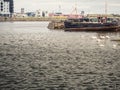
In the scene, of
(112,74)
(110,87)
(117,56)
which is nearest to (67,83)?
(110,87)

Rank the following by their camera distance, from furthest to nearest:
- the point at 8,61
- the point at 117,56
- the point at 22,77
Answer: the point at 117,56
the point at 8,61
the point at 22,77

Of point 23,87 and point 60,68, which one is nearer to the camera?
point 23,87

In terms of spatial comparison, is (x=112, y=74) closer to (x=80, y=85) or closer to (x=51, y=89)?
(x=80, y=85)

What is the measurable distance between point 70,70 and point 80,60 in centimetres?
1282

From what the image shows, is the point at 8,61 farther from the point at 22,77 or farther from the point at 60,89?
the point at 60,89

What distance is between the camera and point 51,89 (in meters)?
44.5

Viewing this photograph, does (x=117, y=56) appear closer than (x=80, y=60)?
No

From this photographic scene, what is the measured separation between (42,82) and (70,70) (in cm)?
1011

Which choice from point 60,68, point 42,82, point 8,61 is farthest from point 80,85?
point 8,61

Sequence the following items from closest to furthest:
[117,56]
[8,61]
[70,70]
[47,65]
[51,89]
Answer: [51,89]
[70,70]
[47,65]
[8,61]
[117,56]

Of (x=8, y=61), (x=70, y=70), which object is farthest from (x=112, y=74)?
(x=8, y=61)

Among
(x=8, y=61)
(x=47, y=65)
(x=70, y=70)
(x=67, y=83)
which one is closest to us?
(x=67, y=83)

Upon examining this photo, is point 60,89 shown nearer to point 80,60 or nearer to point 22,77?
point 22,77

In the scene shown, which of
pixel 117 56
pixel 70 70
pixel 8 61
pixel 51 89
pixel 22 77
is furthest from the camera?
pixel 117 56
